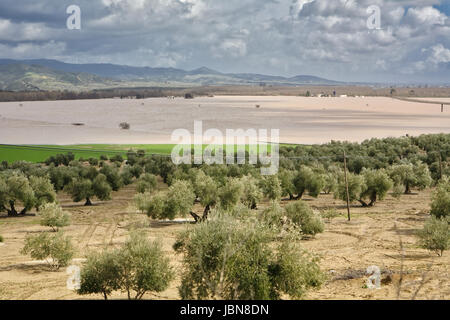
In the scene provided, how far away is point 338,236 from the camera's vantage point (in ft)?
141

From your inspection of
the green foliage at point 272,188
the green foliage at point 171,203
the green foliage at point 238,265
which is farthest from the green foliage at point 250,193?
the green foliage at point 238,265

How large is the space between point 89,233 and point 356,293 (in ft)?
90.1

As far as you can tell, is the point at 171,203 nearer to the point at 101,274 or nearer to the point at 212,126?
the point at 101,274

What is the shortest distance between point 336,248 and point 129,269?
64.9 ft

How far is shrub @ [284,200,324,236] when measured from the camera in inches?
1687

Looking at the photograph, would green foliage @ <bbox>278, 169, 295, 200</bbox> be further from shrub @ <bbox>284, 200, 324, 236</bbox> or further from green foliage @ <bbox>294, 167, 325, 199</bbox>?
shrub @ <bbox>284, 200, 324, 236</bbox>

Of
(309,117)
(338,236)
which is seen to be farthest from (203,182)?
(309,117)

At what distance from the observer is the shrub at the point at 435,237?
3434 centimetres

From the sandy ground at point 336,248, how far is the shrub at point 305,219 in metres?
0.87

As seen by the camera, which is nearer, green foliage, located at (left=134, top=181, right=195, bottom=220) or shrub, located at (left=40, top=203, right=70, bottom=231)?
shrub, located at (left=40, top=203, right=70, bottom=231)

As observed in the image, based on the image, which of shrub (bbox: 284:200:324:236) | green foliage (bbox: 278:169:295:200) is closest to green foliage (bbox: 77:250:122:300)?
shrub (bbox: 284:200:324:236)

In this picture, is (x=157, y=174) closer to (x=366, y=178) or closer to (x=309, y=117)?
(x=366, y=178)

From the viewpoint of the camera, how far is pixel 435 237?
34375mm

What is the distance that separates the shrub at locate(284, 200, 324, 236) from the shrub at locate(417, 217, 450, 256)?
9.37 meters
